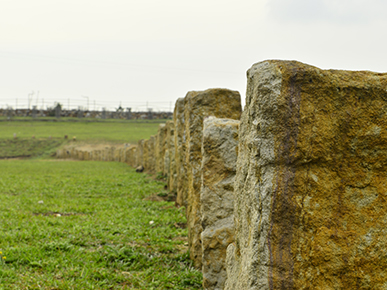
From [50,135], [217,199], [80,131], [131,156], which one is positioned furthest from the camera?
A: [80,131]

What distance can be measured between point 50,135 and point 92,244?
1476 inches

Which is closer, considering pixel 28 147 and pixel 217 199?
pixel 217 199

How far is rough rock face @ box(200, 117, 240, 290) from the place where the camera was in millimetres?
3350

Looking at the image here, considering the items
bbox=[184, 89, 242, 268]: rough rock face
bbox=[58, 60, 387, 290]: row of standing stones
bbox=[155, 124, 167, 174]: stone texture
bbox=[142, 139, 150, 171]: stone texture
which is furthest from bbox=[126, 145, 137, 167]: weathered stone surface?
bbox=[58, 60, 387, 290]: row of standing stones

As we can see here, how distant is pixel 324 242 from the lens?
69.6 inches

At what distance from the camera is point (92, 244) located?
500 centimetres

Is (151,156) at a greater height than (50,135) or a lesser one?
greater

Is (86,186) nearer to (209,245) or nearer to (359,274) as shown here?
(209,245)

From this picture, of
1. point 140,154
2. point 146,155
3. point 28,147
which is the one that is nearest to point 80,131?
point 28,147

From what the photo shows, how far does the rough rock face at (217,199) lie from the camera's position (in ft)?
11.0

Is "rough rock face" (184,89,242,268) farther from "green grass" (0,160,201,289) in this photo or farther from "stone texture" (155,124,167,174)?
"stone texture" (155,124,167,174)

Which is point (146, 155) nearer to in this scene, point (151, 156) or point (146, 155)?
point (146, 155)

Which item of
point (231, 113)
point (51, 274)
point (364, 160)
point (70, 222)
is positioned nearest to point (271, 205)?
point (364, 160)

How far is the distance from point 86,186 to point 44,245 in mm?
6186
